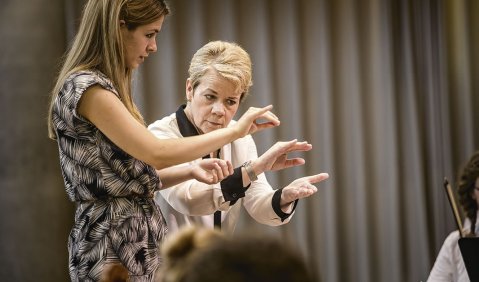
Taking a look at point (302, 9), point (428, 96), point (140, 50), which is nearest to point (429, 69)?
point (428, 96)

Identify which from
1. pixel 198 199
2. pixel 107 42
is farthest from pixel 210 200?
pixel 107 42

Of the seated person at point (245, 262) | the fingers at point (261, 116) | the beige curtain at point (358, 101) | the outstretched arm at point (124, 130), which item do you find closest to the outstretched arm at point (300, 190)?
the fingers at point (261, 116)

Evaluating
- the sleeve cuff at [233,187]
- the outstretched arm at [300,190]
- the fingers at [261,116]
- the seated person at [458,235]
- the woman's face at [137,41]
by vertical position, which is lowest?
the seated person at [458,235]

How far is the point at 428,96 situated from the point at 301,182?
237 centimetres

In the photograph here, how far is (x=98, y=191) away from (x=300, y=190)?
0.72 meters

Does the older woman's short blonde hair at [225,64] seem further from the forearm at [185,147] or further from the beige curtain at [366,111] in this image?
the beige curtain at [366,111]

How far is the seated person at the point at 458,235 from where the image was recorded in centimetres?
334

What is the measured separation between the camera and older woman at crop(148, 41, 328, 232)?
7.87 feet

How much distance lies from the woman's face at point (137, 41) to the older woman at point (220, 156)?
52cm

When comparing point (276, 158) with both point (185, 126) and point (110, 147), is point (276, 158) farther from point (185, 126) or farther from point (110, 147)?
point (110, 147)

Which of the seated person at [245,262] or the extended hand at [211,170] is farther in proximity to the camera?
the extended hand at [211,170]

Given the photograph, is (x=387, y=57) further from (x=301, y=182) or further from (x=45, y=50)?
(x=301, y=182)

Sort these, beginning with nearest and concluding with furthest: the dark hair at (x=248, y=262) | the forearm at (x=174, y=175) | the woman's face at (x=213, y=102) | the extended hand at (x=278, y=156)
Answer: the dark hair at (x=248, y=262)
the forearm at (x=174, y=175)
the extended hand at (x=278, y=156)
the woman's face at (x=213, y=102)

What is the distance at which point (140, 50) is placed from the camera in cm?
198
